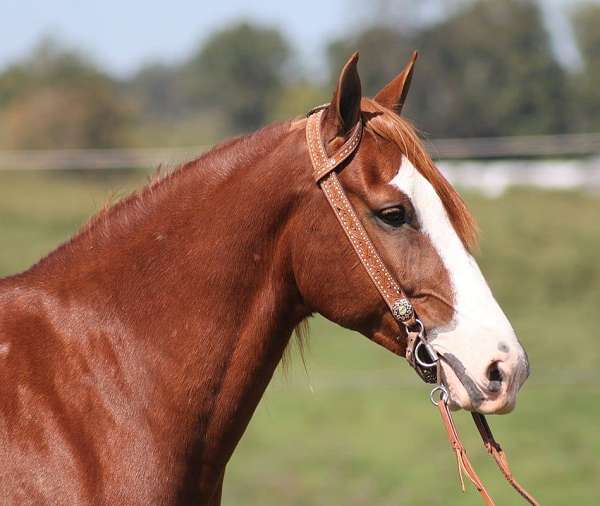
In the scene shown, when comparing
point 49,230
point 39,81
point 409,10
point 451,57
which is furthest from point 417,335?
point 39,81

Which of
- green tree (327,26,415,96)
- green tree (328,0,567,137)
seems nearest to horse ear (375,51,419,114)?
green tree (328,0,567,137)

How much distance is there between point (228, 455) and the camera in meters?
3.04

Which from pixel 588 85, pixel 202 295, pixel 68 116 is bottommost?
pixel 68 116

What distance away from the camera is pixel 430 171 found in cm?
295

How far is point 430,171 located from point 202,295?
77 centimetres

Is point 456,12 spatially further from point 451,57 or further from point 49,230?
point 49,230

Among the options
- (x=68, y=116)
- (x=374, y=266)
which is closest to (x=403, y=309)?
(x=374, y=266)

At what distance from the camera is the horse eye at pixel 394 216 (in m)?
2.89

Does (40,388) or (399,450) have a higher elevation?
(40,388)

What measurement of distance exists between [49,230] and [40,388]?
50.5ft

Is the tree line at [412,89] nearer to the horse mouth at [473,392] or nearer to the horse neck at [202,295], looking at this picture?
the horse neck at [202,295]

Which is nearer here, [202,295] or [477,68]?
[202,295]

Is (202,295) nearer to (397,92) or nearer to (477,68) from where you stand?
(397,92)

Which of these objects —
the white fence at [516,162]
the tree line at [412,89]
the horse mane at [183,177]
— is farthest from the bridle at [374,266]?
the white fence at [516,162]
